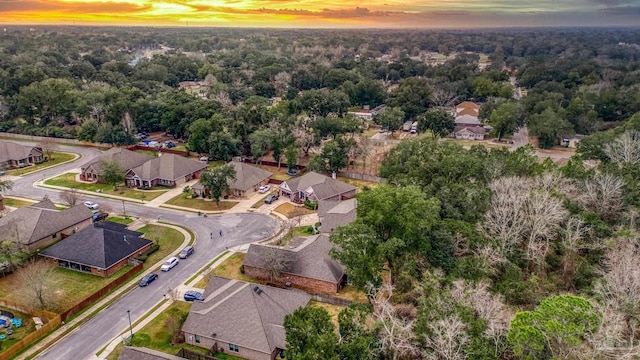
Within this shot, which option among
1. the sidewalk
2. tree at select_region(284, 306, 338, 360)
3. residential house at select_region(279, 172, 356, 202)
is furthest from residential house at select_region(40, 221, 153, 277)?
tree at select_region(284, 306, 338, 360)

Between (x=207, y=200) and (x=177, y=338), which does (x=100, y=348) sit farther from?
(x=207, y=200)

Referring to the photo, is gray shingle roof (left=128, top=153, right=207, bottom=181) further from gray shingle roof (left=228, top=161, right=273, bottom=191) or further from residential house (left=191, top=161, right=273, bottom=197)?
gray shingle roof (left=228, top=161, right=273, bottom=191)

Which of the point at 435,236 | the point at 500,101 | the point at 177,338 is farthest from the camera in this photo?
the point at 500,101

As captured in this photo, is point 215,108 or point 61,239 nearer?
point 61,239

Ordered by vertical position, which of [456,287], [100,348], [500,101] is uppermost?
[500,101]

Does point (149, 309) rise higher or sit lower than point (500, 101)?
lower

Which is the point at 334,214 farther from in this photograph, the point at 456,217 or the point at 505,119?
the point at 505,119

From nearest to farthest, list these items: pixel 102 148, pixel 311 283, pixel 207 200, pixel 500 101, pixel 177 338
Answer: pixel 177 338
pixel 311 283
pixel 207 200
pixel 102 148
pixel 500 101

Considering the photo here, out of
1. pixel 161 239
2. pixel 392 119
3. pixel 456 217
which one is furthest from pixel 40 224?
pixel 392 119

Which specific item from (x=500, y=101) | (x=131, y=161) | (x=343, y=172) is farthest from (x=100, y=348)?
(x=500, y=101)
